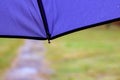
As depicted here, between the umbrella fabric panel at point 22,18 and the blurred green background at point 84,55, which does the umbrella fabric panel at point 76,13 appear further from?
the blurred green background at point 84,55

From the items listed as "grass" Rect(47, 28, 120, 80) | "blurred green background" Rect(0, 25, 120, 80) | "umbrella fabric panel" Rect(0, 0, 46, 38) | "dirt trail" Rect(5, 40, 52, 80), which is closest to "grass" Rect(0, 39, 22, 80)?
"blurred green background" Rect(0, 25, 120, 80)

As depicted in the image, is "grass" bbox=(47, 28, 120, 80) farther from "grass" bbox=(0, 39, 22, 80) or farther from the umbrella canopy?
the umbrella canopy

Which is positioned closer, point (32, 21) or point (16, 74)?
point (32, 21)

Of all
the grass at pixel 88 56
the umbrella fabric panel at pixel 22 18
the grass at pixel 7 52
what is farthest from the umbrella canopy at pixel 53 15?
the grass at pixel 7 52

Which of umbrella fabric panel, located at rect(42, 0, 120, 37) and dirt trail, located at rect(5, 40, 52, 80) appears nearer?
umbrella fabric panel, located at rect(42, 0, 120, 37)

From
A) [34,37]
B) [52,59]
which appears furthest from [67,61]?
[34,37]

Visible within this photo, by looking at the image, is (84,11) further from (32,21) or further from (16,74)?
(16,74)
